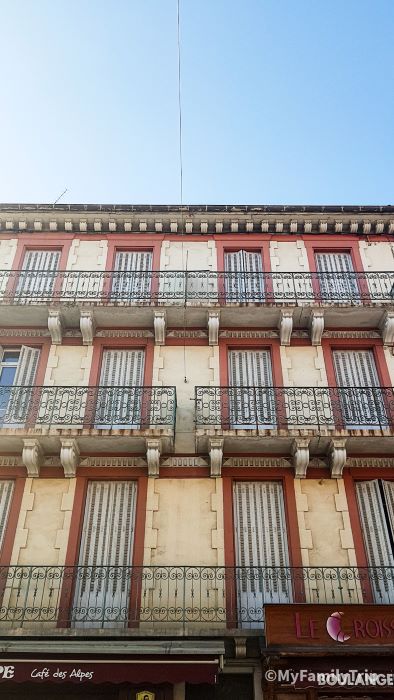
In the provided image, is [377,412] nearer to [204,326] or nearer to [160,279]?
[204,326]

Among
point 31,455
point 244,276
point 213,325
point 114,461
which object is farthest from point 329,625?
point 244,276

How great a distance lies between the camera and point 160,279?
14508mm

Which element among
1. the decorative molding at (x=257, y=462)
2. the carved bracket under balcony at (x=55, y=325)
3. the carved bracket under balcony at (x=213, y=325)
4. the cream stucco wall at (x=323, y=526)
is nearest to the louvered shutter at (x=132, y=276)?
the carved bracket under balcony at (x=55, y=325)

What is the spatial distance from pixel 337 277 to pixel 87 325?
21.2 feet


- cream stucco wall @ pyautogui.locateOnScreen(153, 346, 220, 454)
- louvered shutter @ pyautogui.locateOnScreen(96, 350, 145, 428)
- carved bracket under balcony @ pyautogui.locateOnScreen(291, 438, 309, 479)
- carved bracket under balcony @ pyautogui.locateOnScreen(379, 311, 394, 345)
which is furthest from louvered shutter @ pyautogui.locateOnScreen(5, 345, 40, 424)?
carved bracket under balcony @ pyautogui.locateOnScreen(379, 311, 394, 345)

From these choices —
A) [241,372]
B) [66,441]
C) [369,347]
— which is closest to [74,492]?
[66,441]

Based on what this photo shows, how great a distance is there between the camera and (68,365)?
13.0m

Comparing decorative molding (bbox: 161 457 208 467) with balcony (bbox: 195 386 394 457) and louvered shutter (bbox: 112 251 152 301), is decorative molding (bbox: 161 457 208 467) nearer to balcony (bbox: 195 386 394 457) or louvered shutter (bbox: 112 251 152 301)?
balcony (bbox: 195 386 394 457)

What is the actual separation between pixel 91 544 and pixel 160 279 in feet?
22.0

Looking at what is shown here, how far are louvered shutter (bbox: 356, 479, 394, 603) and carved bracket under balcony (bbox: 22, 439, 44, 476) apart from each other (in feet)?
20.8

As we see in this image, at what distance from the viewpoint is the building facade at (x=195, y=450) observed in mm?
9023

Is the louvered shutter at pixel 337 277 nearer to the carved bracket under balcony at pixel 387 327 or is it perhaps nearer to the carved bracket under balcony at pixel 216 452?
the carved bracket under balcony at pixel 387 327

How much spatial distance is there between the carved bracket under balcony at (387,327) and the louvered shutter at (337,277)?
956mm

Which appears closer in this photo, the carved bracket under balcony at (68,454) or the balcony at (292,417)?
the carved bracket under balcony at (68,454)
